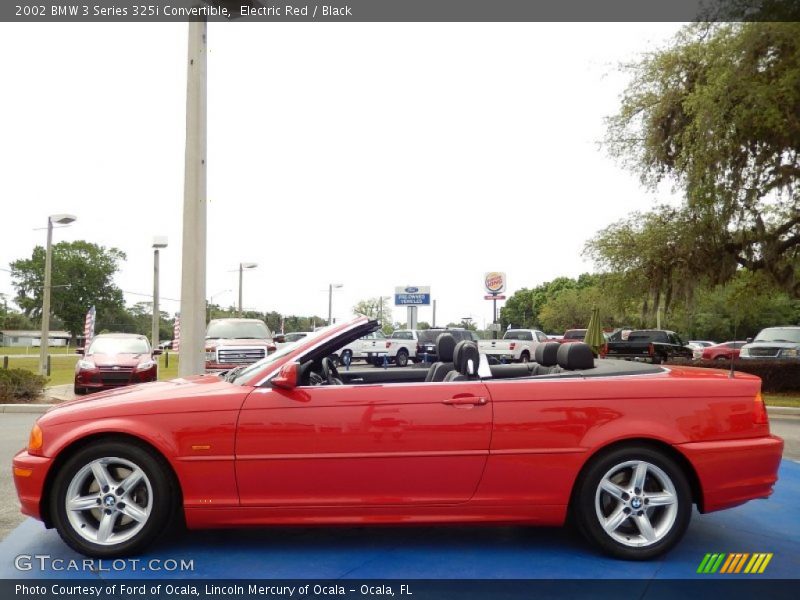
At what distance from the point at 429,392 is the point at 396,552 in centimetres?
101

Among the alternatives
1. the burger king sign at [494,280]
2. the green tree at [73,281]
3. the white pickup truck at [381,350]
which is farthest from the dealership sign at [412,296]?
the green tree at [73,281]

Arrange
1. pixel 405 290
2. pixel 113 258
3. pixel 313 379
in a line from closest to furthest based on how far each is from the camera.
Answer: pixel 313 379, pixel 405 290, pixel 113 258

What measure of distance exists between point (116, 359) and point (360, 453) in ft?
41.7

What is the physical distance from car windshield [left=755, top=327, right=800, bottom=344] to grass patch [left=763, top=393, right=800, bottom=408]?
6.93m

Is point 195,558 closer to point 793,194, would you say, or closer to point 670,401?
point 670,401

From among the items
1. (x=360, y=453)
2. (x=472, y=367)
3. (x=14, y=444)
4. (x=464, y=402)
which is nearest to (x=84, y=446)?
(x=360, y=453)

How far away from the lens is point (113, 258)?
102 meters

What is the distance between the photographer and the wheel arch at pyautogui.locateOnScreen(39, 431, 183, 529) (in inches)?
156

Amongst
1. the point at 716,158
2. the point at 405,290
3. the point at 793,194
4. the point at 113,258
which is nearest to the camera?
the point at 716,158

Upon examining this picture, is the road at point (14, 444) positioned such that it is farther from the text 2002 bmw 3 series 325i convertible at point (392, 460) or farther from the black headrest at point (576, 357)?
the black headrest at point (576, 357)

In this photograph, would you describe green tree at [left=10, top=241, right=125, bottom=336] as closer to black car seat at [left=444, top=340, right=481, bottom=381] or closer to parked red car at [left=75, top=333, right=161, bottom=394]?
parked red car at [left=75, top=333, right=161, bottom=394]

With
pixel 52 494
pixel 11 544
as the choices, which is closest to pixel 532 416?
pixel 52 494

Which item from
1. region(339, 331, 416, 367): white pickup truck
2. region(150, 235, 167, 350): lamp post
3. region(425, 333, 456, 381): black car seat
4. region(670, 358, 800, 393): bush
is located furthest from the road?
region(339, 331, 416, 367): white pickup truck

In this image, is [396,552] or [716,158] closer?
[396,552]
